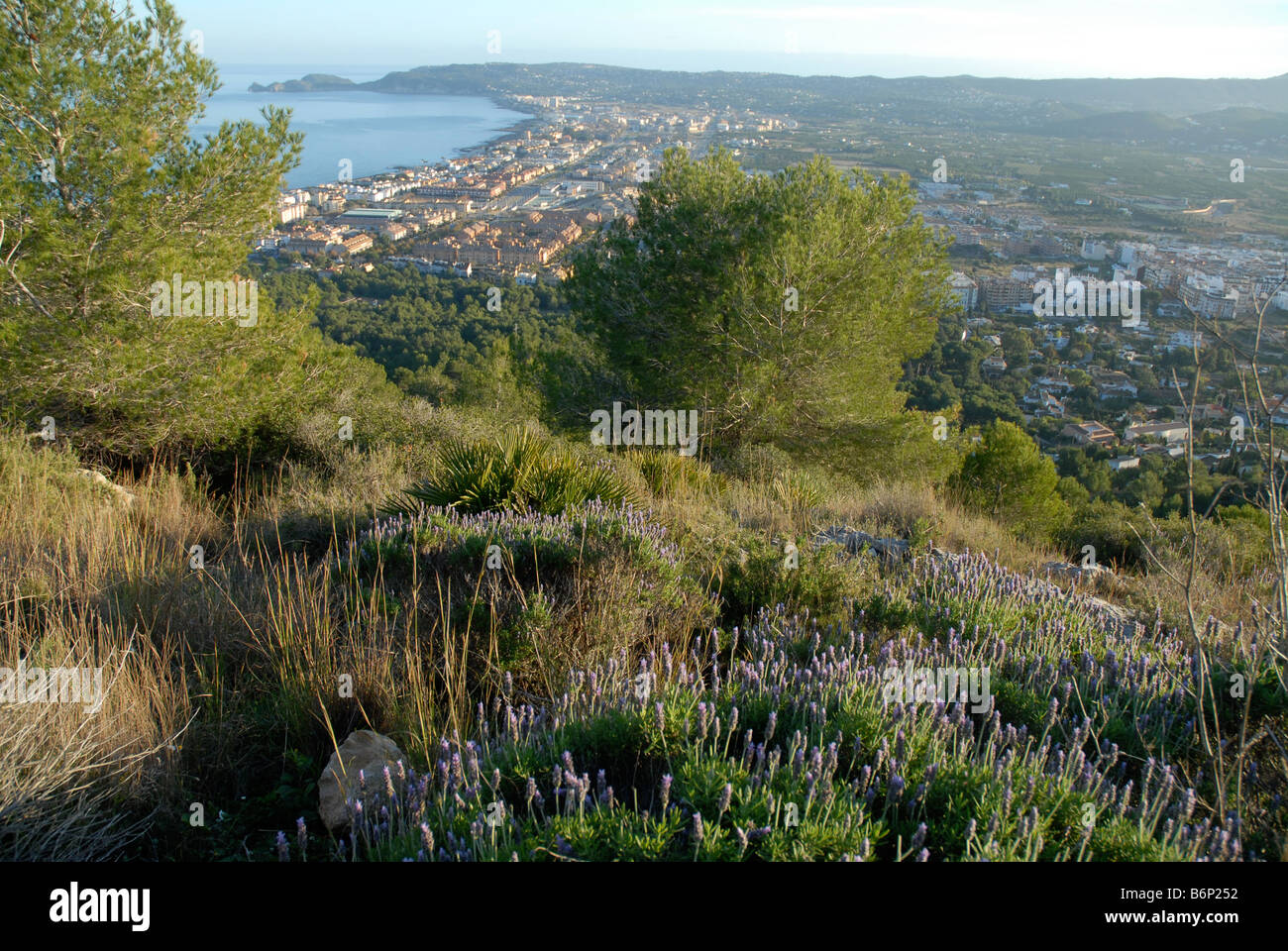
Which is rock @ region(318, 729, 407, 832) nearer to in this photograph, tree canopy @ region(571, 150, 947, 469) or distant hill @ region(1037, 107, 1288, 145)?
tree canopy @ region(571, 150, 947, 469)

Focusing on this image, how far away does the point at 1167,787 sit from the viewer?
6.20 ft

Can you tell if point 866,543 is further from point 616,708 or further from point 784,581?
point 616,708

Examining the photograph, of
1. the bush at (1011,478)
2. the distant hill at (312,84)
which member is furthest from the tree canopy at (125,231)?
the distant hill at (312,84)

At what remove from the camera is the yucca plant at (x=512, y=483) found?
4766 mm

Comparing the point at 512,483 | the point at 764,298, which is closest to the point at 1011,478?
the point at 764,298

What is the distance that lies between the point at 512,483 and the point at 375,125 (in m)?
97.0

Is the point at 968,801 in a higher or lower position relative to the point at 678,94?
lower

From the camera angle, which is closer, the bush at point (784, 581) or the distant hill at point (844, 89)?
the bush at point (784, 581)

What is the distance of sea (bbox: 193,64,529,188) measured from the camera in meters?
59.0

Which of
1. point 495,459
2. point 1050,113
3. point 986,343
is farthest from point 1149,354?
point 1050,113

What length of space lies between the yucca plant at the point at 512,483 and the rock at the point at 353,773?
2.27 metres

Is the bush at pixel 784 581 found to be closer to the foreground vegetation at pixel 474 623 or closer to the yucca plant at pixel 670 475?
the foreground vegetation at pixel 474 623
